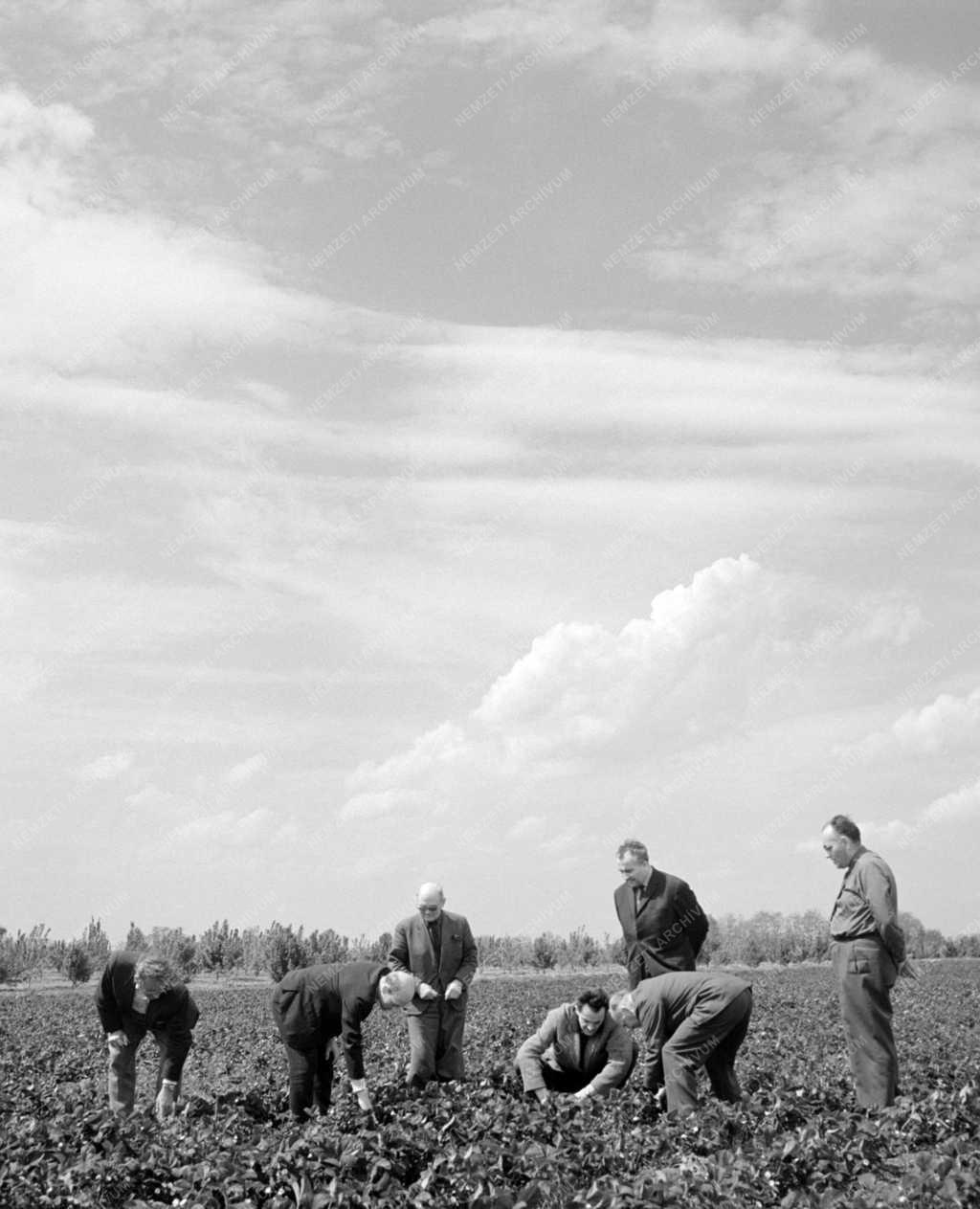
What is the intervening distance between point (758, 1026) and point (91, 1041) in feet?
26.8

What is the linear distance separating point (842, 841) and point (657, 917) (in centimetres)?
141

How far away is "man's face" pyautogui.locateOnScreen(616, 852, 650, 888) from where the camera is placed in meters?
8.64

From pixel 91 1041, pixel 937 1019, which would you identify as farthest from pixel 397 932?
pixel 937 1019

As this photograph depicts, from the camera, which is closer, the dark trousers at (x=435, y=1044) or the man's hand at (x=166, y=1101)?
the man's hand at (x=166, y=1101)

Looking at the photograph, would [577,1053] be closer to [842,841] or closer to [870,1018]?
[870,1018]

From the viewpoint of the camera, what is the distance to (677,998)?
783 centimetres

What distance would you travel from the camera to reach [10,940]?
41.2m

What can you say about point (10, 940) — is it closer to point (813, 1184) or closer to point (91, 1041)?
point (91, 1041)

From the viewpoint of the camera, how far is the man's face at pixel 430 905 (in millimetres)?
8820

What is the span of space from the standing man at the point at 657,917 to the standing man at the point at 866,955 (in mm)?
998

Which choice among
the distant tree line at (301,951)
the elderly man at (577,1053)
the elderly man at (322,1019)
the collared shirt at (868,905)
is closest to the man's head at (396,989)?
the elderly man at (322,1019)

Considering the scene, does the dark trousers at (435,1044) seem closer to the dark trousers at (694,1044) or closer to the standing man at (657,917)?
the standing man at (657,917)

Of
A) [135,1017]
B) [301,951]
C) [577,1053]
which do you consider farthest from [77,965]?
[577,1053]

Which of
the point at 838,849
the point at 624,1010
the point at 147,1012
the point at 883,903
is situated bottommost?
the point at 624,1010
